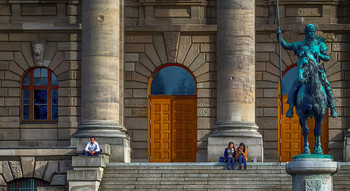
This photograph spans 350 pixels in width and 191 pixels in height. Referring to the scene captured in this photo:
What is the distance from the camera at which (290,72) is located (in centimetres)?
4494

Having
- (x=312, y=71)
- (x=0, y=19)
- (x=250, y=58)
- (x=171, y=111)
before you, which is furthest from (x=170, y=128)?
(x=312, y=71)

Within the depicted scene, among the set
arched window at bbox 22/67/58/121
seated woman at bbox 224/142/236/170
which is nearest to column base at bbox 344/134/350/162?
seated woman at bbox 224/142/236/170

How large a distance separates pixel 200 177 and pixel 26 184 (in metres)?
7.44

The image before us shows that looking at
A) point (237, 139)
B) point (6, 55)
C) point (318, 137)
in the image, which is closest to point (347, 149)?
point (237, 139)

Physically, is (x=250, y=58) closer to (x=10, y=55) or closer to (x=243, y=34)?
(x=243, y=34)

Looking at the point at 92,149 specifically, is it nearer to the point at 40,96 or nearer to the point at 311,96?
the point at 40,96

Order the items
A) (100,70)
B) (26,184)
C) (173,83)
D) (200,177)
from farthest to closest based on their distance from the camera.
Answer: (173,83), (100,70), (26,184), (200,177)

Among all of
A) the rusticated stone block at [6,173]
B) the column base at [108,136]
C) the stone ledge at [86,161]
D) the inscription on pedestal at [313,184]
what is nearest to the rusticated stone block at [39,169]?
the rusticated stone block at [6,173]

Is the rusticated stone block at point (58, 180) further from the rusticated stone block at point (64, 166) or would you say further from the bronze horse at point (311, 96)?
the bronze horse at point (311, 96)

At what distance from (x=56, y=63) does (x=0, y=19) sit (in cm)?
318

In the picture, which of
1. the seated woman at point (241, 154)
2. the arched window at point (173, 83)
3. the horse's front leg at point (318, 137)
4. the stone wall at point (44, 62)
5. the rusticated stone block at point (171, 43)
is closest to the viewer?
the horse's front leg at point (318, 137)

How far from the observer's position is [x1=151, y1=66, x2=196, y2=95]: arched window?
4488cm

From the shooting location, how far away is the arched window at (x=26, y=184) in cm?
3959

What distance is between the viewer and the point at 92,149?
3778cm
